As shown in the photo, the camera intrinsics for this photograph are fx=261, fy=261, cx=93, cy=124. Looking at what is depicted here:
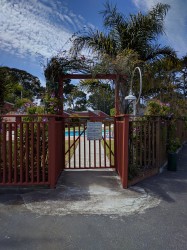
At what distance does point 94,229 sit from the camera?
3658mm

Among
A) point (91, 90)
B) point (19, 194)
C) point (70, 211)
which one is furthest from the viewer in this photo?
point (91, 90)

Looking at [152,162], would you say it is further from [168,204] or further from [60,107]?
[60,107]

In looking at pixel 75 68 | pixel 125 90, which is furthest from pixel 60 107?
pixel 125 90

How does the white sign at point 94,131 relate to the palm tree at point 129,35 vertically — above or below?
below

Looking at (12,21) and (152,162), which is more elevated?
(12,21)

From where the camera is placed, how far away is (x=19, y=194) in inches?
205

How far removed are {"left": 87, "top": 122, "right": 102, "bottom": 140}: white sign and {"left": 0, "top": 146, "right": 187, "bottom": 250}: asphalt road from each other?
2517 mm

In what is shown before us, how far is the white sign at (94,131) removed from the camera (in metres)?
7.04

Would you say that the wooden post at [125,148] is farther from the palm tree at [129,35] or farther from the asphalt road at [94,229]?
the palm tree at [129,35]

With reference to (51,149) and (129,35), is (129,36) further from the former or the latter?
(51,149)

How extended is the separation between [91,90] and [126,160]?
4.78 meters

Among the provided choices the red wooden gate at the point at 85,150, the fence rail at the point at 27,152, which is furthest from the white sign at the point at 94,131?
the fence rail at the point at 27,152

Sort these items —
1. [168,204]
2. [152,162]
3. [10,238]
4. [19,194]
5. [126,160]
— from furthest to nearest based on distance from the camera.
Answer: [152,162] → [126,160] → [19,194] → [168,204] → [10,238]

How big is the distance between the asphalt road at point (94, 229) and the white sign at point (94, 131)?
2.52 metres
